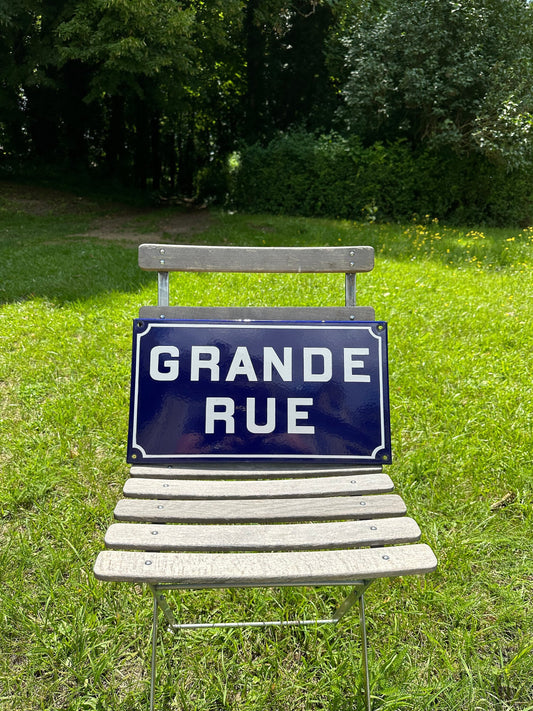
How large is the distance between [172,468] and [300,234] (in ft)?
26.8

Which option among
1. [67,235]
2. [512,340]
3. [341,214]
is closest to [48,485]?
[512,340]

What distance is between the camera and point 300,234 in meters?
9.35

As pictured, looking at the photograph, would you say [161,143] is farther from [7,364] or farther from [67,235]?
[7,364]

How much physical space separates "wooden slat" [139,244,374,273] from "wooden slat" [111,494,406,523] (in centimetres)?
85

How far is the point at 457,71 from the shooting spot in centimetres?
1043

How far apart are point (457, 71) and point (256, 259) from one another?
1104 cm

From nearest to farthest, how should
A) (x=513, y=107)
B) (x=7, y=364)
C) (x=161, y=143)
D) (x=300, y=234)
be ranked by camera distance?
(x=7, y=364), (x=300, y=234), (x=513, y=107), (x=161, y=143)

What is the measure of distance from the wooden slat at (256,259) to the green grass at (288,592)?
3.70 ft

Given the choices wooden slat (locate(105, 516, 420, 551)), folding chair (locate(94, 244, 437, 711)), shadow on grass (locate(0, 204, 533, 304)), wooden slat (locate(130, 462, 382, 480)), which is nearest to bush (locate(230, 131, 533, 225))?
shadow on grass (locate(0, 204, 533, 304))

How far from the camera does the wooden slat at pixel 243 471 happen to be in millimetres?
1643

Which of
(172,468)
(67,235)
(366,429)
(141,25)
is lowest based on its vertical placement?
(67,235)

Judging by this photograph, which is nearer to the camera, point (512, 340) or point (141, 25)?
point (512, 340)

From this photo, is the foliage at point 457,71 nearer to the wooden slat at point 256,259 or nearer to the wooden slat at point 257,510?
the wooden slat at point 256,259

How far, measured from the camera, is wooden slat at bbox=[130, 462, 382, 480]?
1643mm
